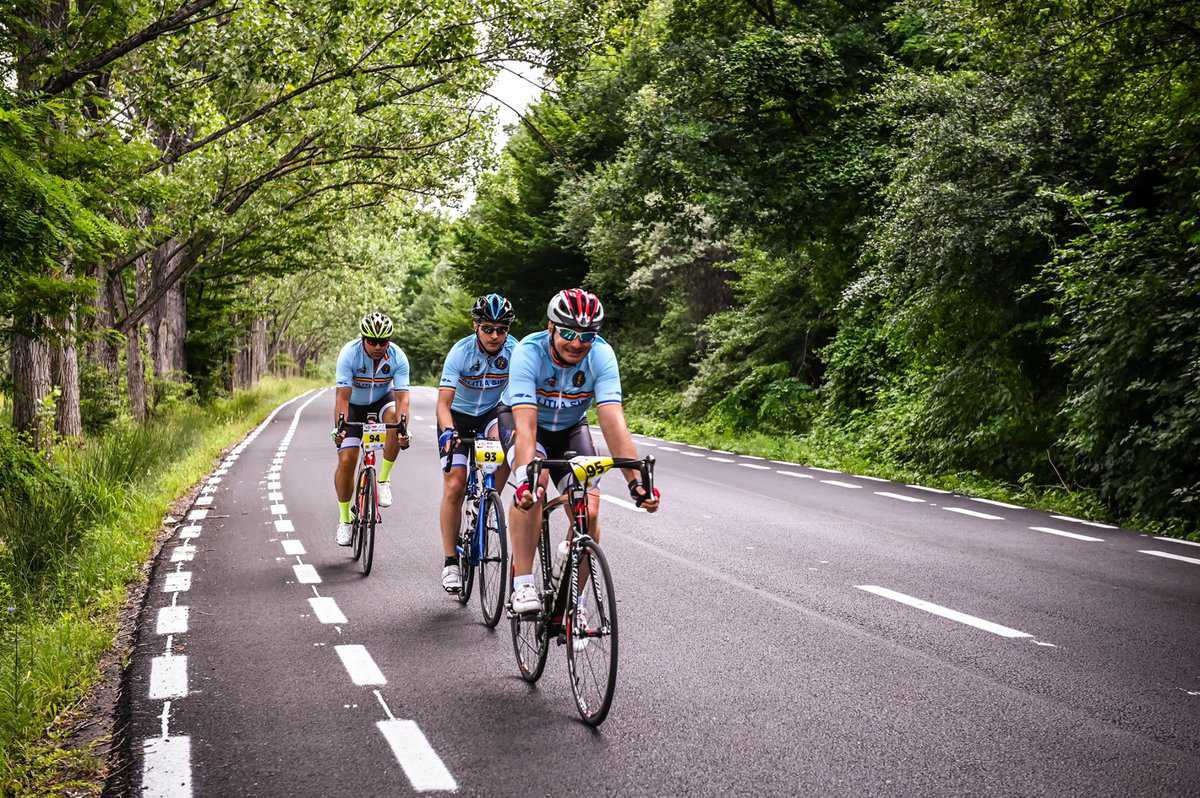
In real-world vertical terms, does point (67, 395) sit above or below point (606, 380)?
below

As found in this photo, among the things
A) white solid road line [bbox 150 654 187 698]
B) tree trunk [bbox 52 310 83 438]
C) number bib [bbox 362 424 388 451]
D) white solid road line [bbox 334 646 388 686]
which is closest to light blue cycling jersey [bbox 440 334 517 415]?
number bib [bbox 362 424 388 451]

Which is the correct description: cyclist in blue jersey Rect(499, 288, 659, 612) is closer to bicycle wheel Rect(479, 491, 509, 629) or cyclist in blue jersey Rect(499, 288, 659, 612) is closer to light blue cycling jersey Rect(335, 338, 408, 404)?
bicycle wheel Rect(479, 491, 509, 629)

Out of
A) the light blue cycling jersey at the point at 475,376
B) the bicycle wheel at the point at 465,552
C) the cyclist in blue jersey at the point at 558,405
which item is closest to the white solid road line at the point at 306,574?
the bicycle wheel at the point at 465,552

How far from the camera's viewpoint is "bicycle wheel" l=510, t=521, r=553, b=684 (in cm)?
553

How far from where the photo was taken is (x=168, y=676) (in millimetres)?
5660

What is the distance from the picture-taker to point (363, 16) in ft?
48.5

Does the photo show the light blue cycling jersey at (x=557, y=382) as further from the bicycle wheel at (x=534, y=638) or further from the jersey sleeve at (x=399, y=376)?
the jersey sleeve at (x=399, y=376)

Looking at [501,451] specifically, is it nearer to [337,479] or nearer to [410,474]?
[337,479]

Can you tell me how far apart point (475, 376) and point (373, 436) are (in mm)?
1570

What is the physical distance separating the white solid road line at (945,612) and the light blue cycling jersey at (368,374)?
4251 millimetres

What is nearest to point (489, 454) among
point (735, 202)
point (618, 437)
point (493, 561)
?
point (493, 561)

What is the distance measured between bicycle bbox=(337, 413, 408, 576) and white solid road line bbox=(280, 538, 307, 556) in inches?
24.1

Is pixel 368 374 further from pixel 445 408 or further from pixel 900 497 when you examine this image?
pixel 900 497

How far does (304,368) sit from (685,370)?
76.1 m
